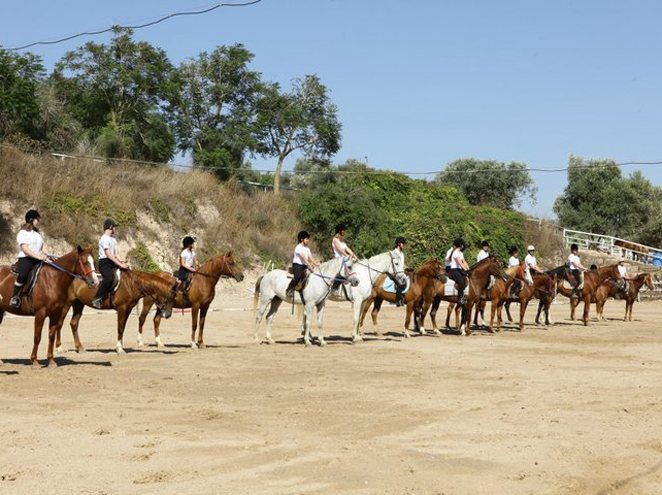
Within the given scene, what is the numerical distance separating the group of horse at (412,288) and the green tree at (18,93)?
21518mm

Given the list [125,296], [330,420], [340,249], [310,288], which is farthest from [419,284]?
[330,420]

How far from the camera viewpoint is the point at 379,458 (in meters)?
10.1

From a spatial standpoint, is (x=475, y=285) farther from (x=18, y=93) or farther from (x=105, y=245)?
(x=18, y=93)

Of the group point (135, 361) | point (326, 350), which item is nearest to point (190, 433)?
point (135, 361)

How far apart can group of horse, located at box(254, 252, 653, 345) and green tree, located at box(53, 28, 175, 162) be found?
81.3ft

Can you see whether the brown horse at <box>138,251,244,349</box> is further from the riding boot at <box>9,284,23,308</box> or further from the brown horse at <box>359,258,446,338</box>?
the brown horse at <box>359,258,446,338</box>

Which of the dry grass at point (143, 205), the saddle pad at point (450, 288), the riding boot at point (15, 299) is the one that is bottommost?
the riding boot at point (15, 299)

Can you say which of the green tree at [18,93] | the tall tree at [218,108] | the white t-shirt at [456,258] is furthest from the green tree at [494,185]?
the white t-shirt at [456,258]

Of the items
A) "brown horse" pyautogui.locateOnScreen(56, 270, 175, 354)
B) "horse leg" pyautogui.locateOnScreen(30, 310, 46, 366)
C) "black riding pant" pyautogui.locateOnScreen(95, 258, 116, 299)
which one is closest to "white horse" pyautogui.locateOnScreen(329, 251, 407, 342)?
"brown horse" pyautogui.locateOnScreen(56, 270, 175, 354)

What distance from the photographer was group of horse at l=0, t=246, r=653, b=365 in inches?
680

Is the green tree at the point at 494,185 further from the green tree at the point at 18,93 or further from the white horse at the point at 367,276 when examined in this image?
the white horse at the point at 367,276

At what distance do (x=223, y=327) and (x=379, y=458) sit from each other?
17.6 metres

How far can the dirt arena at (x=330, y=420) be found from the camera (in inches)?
368

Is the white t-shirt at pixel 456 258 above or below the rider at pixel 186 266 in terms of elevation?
above
